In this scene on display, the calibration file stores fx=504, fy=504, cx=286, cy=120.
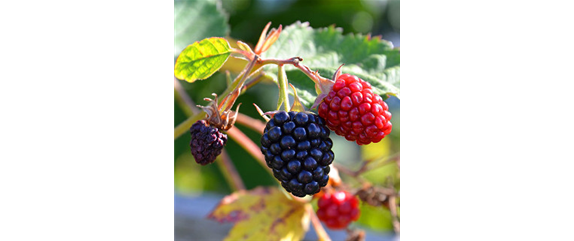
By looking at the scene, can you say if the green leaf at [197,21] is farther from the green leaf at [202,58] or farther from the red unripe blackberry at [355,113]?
the red unripe blackberry at [355,113]

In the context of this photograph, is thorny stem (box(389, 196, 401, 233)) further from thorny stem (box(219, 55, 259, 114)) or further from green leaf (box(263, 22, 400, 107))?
thorny stem (box(219, 55, 259, 114))

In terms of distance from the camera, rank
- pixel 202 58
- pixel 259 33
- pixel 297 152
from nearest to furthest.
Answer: pixel 297 152 → pixel 202 58 → pixel 259 33

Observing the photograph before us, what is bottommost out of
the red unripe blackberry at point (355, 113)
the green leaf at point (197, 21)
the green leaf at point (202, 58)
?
the red unripe blackberry at point (355, 113)

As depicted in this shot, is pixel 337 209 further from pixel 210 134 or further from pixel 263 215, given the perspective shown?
pixel 210 134

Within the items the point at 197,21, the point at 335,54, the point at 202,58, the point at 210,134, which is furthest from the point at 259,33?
the point at 210,134

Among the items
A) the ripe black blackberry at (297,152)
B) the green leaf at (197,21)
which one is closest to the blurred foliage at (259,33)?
the green leaf at (197,21)

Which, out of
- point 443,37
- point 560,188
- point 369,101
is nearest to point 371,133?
point 369,101

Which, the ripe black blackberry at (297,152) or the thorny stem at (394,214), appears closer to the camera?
the ripe black blackberry at (297,152)
